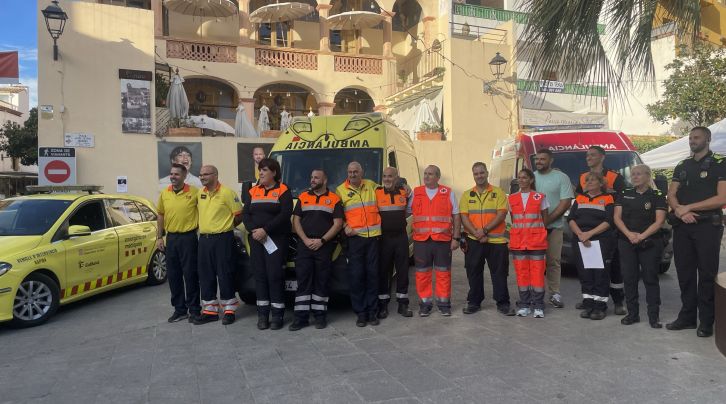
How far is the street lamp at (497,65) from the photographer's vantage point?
644 inches

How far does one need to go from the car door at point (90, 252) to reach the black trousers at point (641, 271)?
6671 mm

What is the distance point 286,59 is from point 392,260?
1520 centimetres

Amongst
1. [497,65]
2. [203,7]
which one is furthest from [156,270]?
[497,65]

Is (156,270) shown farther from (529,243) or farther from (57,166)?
(529,243)

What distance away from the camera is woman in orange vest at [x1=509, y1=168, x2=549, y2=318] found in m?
6.23

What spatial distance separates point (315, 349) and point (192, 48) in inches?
630

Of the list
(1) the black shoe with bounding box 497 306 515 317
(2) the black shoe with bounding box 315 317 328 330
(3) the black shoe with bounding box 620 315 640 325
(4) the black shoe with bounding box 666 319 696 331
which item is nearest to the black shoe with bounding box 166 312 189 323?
(2) the black shoe with bounding box 315 317 328 330

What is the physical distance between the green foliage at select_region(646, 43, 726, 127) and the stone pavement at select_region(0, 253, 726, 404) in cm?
1443

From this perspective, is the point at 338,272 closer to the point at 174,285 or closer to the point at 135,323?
the point at 174,285

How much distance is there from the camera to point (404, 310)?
6316 mm

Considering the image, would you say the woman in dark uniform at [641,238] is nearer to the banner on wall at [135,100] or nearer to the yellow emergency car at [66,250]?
the yellow emergency car at [66,250]

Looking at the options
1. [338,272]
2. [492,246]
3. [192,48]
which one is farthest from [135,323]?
[192,48]

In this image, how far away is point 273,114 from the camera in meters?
21.8

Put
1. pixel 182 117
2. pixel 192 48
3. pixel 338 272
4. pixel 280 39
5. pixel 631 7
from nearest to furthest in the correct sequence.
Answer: pixel 631 7 → pixel 338 272 → pixel 182 117 → pixel 192 48 → pixel 280 39
